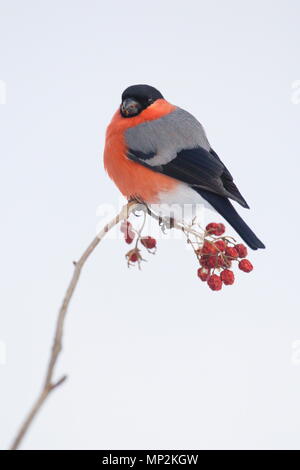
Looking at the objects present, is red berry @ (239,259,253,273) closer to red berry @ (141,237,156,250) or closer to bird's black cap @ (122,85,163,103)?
red berry @ (141,237,156,250)

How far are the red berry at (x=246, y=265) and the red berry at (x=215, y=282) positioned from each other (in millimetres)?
66

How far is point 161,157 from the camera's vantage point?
1.77m

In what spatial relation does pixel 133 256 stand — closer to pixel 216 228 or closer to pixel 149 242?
pixel 149 242

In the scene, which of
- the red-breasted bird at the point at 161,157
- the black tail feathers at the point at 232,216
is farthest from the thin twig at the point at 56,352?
the red-breasted bird at the point at 161,157

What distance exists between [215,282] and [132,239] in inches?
9.2

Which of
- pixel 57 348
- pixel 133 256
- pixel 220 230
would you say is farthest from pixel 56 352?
pixel 220 230

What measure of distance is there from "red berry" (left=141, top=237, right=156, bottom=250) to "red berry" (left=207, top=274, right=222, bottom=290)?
16 centimetres

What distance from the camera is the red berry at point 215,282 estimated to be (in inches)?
51.6

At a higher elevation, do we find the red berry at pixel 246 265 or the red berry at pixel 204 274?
the red berry at pixel 246 265

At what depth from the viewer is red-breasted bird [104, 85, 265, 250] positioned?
1.70 metres

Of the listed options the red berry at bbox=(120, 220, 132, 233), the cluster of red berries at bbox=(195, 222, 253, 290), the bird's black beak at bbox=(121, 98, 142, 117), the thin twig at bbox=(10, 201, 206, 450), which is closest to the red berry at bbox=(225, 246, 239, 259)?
the cluster of red berries at bbox=(195, 222, 253, 290)

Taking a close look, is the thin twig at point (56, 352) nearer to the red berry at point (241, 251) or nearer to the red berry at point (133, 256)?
the red berry at point (133, 256)
